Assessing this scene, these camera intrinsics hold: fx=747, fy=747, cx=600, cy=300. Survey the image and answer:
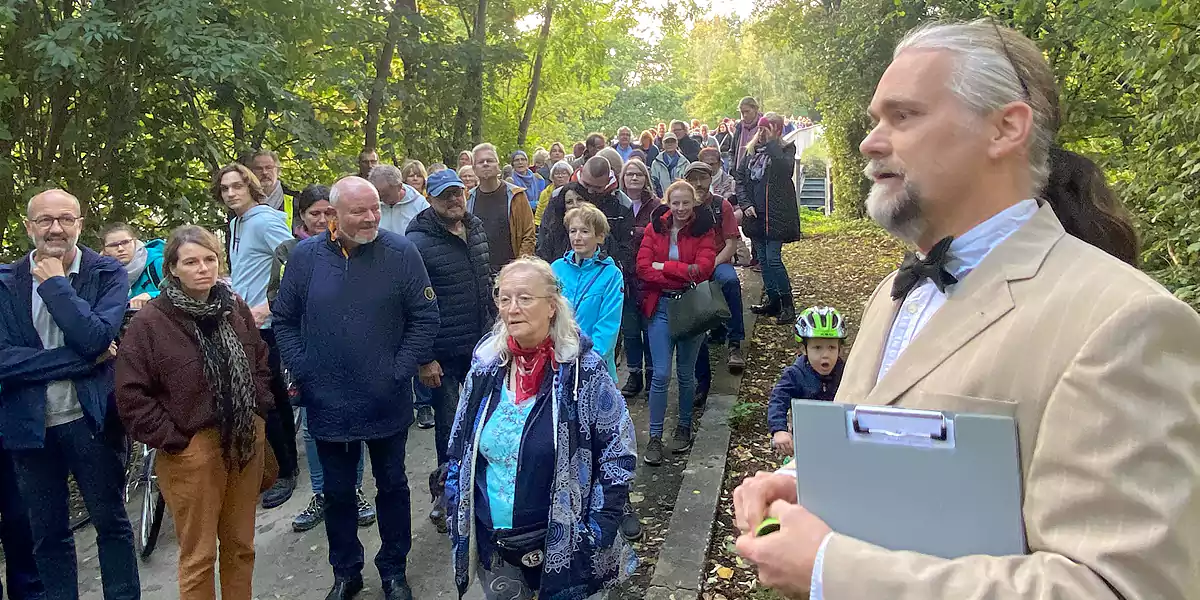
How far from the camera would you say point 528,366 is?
3.01 meters

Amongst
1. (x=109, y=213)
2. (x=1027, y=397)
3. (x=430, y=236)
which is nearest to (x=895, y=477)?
(x=1027, y=397)

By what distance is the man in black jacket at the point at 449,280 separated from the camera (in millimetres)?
4984

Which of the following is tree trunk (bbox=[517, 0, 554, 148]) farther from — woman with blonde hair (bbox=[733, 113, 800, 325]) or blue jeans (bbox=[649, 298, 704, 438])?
blue jeans (bbox=[649, 298, 704, 438])

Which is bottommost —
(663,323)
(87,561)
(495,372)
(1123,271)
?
(87,561)

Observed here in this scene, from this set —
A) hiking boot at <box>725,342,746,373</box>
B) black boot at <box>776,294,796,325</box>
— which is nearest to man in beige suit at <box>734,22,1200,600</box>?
hiking boot at <box>725,342,746,373</box>

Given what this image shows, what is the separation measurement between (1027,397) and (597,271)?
3729mm

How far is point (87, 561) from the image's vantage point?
4566 millimetres

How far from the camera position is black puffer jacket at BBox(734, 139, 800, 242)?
8.45m

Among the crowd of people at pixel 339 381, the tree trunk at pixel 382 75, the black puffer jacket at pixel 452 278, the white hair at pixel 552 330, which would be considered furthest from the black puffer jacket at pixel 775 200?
the white hair at pixel 552 330

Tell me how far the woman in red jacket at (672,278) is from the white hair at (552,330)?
8.35 ft

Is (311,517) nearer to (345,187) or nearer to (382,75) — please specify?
(345,187)

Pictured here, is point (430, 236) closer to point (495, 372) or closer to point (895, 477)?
point (495, 372)

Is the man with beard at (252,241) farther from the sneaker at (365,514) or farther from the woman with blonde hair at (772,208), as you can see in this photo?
the woman with blonde hair at (772,208)

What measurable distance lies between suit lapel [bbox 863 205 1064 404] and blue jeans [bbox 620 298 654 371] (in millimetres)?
4560
